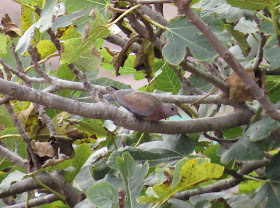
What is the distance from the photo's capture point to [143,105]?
107 centimetres

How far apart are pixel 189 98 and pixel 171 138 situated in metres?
0.10

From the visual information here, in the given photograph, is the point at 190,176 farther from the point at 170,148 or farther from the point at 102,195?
the point at 170,148

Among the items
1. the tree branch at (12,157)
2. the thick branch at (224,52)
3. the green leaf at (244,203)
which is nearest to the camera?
the thick branch at (224,52)

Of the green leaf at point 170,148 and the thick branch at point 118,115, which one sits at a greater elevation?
the thick branch at point 118,115

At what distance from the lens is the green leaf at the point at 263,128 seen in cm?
100

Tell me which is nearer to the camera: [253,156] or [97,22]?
[97,22]

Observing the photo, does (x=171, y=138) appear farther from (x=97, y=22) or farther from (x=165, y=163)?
(x=97, y=22)

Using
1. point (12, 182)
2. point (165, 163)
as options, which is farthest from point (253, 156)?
point (12, 182)

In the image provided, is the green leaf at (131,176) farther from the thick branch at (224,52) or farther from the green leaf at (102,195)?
the thick branch at (224,52)

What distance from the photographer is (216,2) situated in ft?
3.77

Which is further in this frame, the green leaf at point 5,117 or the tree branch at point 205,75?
the green leaf at point 5,117

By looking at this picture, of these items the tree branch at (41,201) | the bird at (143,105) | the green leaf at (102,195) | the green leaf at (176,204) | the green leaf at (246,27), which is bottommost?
the tree branch at (41,201)

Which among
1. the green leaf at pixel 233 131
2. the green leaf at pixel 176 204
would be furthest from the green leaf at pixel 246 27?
the green leaf at pixel 176 204

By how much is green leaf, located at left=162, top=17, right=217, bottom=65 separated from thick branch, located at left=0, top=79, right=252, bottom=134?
0.52 feet
